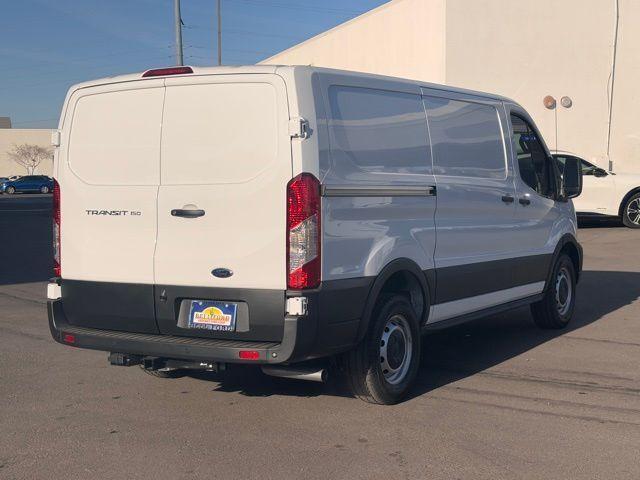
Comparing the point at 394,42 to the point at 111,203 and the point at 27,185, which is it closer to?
the point at 111,203

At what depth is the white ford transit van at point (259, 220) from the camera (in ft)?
16.9

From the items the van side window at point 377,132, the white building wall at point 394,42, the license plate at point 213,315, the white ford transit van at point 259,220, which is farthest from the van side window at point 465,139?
the white building wall at point 394,42

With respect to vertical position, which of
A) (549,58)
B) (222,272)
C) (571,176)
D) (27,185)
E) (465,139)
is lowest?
(222,272)

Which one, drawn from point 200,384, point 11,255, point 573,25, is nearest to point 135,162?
point 200,384

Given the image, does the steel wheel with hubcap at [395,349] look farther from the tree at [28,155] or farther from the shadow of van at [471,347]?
the tree at [28,155]

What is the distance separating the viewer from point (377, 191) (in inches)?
221

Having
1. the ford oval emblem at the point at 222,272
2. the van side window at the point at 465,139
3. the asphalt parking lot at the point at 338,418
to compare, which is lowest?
the asphalt parking lot at the point at 338,418

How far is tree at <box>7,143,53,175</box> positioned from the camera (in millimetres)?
98438

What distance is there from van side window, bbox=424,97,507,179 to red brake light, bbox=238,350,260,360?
209cm

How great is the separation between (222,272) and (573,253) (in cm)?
489

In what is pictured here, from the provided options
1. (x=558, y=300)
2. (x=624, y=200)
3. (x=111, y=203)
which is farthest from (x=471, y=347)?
(x=624, y=200)

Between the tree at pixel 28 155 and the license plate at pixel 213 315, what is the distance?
98138 millimetres

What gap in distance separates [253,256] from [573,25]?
23.3 m

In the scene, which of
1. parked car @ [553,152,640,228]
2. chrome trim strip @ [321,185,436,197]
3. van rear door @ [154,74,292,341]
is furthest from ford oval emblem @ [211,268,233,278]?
parked car @ [553,152,640,228]
